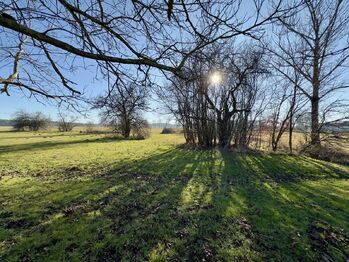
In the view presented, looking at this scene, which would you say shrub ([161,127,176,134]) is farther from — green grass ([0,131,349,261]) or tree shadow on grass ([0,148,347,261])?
tree shadow on grass ([0,148,347,261])

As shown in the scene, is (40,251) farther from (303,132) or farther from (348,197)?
(303,132)

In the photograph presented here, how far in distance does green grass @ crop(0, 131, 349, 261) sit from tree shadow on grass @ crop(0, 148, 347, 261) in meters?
0.02

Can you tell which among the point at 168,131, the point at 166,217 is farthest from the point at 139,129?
the point at 166,217

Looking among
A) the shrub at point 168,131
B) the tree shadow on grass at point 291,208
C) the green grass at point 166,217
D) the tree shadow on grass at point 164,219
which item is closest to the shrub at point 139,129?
the shrub at point 168,131

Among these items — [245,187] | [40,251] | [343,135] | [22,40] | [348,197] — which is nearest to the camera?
[40,251]

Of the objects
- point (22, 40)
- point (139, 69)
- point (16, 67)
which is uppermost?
point (22, 40)

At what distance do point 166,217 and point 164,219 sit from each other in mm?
89

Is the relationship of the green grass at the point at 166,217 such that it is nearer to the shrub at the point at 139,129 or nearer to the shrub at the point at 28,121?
the shrub at the point at 139,129

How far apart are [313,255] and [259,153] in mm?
10259

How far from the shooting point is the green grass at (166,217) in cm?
295

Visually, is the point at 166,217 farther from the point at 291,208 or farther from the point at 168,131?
the point at 168,131

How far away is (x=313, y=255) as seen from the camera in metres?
2.99

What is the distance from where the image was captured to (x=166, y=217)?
13.0ft

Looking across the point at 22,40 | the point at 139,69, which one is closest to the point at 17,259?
the point at 139,69
